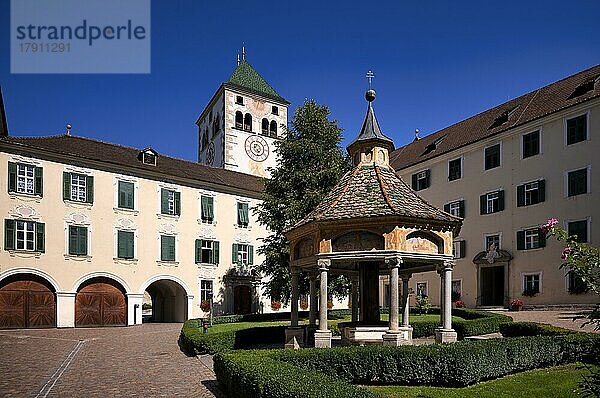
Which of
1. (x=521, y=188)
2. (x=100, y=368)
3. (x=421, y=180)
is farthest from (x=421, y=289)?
(x=100, y=368)

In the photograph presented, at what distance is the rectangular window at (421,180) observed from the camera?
4331 cm

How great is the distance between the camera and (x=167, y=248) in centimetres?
3834

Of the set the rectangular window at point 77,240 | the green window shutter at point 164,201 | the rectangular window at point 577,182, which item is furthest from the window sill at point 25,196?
the rectangular window at point 577,182

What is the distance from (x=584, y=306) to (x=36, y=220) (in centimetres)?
3066

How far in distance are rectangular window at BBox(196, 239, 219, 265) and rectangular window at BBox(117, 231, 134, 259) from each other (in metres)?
4.84

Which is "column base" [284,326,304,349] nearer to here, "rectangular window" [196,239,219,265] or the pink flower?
the pink flower

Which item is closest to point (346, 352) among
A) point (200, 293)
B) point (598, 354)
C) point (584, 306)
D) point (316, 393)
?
point (316, 393)

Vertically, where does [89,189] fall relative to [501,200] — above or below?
above

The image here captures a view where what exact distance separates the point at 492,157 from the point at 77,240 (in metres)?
26.8

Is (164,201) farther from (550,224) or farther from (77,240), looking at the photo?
(550,224)

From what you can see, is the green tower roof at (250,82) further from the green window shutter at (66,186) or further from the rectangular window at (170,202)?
the green window shutter at (66,186)

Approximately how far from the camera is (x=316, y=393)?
26.4 feet

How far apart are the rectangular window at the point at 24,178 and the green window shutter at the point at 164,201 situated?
780cm

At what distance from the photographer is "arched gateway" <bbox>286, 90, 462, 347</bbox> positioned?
15.2 meters
